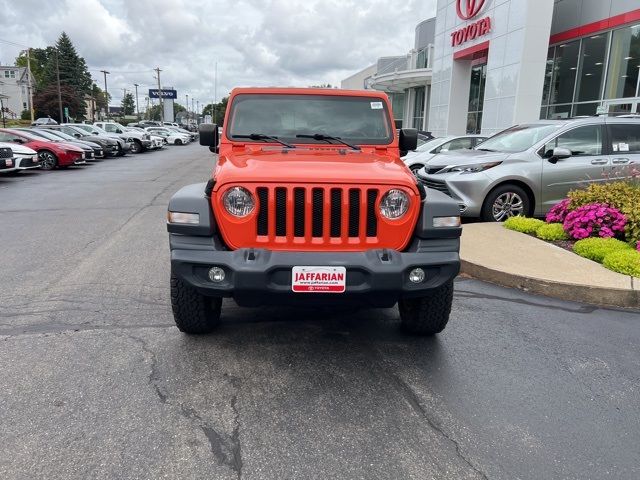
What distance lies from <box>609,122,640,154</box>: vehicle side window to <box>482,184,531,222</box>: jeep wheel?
1.73m

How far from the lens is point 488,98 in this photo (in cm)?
2148

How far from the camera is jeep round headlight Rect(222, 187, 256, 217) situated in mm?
3393

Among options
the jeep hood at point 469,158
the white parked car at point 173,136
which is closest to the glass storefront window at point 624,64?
the jeep hood at point 469,158

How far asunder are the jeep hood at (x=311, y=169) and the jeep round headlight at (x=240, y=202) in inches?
2.6

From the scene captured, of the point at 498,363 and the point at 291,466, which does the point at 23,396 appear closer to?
the point at 291,466

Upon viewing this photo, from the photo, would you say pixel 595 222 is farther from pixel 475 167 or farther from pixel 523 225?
pixel 475 167

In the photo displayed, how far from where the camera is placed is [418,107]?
36375 mm

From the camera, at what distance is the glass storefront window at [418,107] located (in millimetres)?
35812

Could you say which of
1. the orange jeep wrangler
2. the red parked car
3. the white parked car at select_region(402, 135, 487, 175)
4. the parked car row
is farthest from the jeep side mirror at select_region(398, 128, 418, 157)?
the red parked car

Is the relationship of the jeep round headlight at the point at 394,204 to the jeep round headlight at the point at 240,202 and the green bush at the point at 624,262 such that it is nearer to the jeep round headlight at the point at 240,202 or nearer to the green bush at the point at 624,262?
the jeep round headlight at the point at 240,202

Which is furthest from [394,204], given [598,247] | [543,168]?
[543,168]

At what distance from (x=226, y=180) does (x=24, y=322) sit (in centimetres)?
232

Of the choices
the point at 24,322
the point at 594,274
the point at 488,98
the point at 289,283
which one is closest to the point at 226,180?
the point at 289,283

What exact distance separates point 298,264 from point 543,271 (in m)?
3.49
